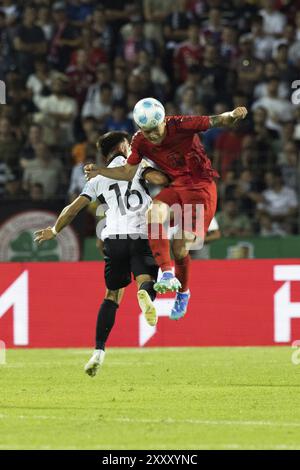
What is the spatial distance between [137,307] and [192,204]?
5042 millimetres

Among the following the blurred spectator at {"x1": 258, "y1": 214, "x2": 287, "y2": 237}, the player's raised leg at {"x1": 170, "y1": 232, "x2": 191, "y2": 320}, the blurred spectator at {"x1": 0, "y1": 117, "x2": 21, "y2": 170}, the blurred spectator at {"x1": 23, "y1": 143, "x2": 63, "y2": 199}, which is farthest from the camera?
the blurred spectator at {"x1": 0, "y1": 117, "x2": 21, "y2": 170}

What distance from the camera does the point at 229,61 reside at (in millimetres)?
20750

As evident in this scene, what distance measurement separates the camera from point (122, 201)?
A: 1235 centimetres

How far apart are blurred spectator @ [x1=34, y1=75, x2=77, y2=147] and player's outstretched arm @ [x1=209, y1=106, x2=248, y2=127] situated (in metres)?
9.00

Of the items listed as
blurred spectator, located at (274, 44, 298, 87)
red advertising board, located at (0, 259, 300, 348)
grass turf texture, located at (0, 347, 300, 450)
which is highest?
blurred spectator, located at (274, 44, 298, 87)

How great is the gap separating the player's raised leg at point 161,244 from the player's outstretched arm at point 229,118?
94 cm

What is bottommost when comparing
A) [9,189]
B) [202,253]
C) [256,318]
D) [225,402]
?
[225,402]

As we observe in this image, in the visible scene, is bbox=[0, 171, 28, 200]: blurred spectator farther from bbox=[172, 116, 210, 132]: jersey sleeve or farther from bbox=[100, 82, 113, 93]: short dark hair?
bbox=[172, 116, 210, 132]: jersey sleeve

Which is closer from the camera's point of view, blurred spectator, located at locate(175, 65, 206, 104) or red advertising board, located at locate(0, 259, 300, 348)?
red advertising board, located at locate(0, 259, 300, 348)

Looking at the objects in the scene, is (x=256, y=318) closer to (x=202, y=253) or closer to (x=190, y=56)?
(x=202, y=253)

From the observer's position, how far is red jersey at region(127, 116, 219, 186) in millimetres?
11672

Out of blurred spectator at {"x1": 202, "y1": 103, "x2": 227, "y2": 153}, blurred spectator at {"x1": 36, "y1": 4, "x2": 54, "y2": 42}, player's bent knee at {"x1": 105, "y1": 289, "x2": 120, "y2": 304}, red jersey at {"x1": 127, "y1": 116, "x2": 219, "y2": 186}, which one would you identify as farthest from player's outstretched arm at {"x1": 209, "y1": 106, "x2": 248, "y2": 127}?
blurred spectator at {"x1": 36, "y1": 4, "x2": 54, "y2": 42}

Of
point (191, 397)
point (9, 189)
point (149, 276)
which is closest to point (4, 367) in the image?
point (149, 276)

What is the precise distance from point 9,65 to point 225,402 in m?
12.1
